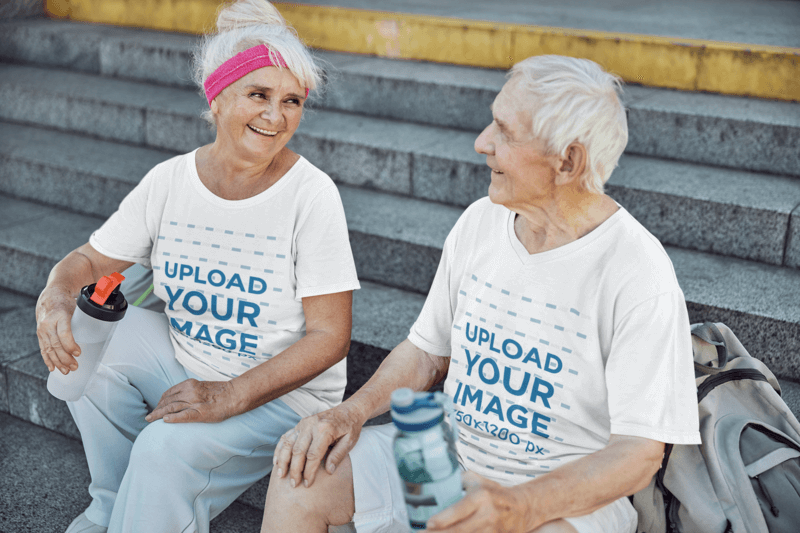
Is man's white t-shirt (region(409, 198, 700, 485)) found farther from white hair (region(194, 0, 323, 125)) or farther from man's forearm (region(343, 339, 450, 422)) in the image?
white hair (region(194, 0, 323, 125))

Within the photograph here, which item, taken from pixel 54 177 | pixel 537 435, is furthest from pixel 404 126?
pixel 537 435

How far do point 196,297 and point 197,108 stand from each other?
2.23m

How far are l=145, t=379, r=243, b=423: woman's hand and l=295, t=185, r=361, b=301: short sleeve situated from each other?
1.18ft

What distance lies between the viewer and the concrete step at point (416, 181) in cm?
318

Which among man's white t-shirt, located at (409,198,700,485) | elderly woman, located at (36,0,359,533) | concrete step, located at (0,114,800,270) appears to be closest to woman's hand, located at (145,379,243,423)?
elderly woman, located at (36,0,359,533)

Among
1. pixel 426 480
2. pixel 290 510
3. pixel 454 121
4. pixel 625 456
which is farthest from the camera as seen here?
pixel 454 121

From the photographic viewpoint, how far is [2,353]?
3.36m

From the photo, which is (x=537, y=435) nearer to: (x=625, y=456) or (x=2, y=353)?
(x=625, y=456)

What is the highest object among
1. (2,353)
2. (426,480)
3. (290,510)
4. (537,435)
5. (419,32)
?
(419,32)

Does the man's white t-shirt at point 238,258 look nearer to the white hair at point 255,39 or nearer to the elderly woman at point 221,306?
the elderly woman at point 221,306

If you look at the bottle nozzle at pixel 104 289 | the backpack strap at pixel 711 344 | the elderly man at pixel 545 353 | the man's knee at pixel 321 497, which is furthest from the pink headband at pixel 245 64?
the backpack strap at pixel 711 344

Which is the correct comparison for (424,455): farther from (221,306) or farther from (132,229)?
(132,229)

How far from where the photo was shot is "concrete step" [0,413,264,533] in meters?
2.71

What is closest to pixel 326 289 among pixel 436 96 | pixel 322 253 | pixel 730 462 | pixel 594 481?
pixel 322 253
